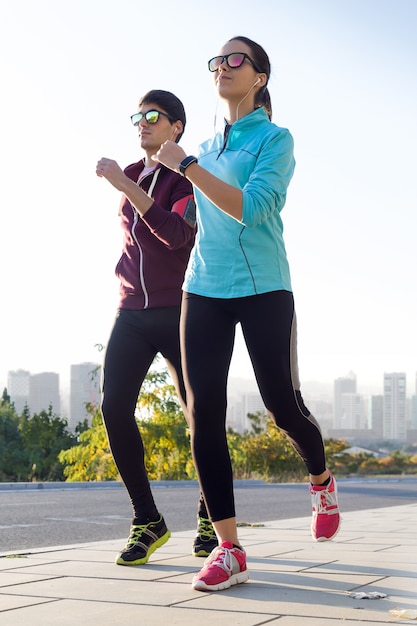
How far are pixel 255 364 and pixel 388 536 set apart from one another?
3175 millimetres

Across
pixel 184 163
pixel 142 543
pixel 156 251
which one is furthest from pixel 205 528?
pixel 184 163

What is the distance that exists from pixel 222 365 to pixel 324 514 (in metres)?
0.87

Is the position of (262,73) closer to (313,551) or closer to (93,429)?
(313,551)

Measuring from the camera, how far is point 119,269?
481 cm

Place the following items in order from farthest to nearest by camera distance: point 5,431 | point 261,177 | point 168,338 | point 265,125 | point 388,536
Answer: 1. point 5,431
2. point 388,536
3. point 168,338
4. point 265,125
5. point 261,177

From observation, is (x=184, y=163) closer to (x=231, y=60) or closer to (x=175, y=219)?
(x=231, y=60)

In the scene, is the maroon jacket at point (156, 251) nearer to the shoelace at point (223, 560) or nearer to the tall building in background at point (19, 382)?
the shoelace at point (223, 560)

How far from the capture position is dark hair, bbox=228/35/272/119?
163 inches

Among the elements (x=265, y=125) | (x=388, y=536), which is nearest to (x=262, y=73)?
(x=265, y=125)

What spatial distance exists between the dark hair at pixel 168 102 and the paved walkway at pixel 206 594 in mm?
2187

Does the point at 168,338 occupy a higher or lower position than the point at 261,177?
lower

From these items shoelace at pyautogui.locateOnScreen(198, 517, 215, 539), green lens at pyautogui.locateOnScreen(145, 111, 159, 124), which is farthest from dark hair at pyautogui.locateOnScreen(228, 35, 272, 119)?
shoelace at pyautogui.locateOnScreen(198, 517, 215, 539)

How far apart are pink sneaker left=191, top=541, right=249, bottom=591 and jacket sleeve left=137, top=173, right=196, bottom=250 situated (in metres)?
1.40

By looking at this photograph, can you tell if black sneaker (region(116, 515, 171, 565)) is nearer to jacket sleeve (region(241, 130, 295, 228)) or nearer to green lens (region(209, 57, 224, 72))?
jacket sleeve (region(241, 130, 295, 228))
